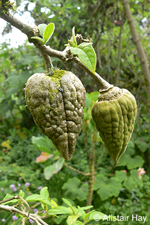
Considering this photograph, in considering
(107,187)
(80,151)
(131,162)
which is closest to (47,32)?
(107,187)

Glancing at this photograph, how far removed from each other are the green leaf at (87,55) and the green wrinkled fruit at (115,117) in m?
0.17

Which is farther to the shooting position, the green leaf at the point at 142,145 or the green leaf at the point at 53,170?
the green leaf at the point at 142,145

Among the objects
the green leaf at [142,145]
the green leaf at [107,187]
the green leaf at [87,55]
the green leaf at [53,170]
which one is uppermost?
the green leaf at [87,55]

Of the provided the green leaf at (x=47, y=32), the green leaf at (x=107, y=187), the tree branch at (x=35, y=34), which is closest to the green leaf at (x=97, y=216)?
the tree branch at (x=35, y=34)

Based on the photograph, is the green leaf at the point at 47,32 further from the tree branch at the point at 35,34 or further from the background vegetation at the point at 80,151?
the background vegetation at the point at 80,151

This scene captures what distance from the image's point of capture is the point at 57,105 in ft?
1.46

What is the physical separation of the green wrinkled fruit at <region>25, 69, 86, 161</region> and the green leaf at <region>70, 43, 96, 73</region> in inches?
3.0

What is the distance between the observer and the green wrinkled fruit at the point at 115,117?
54 cm

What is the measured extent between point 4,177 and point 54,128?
6.85 ft

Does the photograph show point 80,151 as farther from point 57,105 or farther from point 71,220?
point 57,105

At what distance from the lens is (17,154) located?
291cm

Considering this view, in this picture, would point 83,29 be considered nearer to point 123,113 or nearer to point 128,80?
point 128,80

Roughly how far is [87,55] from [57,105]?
12 centimetres

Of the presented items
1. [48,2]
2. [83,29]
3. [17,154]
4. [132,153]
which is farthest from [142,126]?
[48,2]
